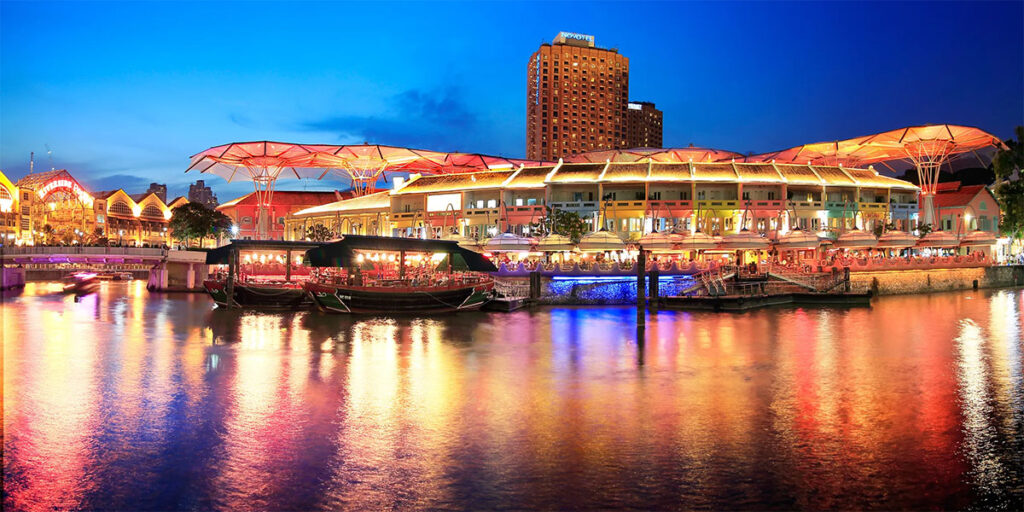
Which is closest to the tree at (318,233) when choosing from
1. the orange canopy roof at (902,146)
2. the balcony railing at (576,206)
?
the balcony railing at (576,206)

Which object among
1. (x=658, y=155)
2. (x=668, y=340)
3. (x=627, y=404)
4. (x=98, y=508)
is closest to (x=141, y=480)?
(x=98, y=508)

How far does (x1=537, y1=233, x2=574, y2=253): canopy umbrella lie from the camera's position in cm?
5147

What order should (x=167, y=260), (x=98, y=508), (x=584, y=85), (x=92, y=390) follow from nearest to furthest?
1. (x=98, y=508)
2. (x=92, y=390)
3. (x=167, y=260)
4. (x=584, y=85)

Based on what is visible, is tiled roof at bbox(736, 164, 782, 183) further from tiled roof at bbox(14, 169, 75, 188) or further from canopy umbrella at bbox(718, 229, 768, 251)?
tiled roof at bbox(14, 169, 75, 188)

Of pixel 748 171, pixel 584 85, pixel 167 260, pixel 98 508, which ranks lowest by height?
pixel 98 508

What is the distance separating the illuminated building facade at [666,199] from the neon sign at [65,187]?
56.0 m

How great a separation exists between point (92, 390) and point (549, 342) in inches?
673

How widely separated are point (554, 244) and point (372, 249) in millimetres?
15254

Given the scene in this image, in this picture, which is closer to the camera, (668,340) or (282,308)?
(668,340)

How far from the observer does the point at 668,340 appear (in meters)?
31.4

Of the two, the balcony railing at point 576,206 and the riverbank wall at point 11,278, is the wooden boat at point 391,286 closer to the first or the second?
the balcony railing at point 576,206

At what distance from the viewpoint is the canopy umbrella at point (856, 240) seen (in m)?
58.0

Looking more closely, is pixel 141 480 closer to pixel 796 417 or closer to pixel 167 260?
pixel 796 417

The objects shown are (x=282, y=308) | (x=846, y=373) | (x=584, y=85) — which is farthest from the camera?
(x=584, y=85)
